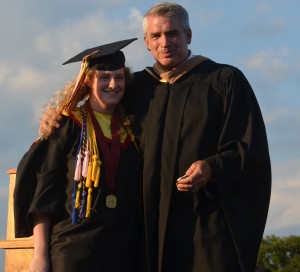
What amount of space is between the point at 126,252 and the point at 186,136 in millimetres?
909

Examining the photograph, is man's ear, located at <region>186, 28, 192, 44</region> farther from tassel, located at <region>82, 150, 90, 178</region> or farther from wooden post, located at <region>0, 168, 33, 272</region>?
wooden post, located at <region>0, 168, 33, 272</region>

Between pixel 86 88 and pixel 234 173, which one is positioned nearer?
pixel 234 173

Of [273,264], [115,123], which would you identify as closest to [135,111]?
[115,123]

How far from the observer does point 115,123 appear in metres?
6.05

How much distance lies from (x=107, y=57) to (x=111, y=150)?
0.70 metres

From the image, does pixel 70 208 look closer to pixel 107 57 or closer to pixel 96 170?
pixel 96 170

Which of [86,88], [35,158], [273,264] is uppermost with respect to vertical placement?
[86,88]

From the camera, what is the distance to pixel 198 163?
5.54 meters

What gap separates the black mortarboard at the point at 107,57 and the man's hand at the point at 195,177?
1.05m

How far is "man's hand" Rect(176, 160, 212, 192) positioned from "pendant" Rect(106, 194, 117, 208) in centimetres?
51

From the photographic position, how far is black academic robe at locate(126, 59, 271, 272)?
18.7 ft

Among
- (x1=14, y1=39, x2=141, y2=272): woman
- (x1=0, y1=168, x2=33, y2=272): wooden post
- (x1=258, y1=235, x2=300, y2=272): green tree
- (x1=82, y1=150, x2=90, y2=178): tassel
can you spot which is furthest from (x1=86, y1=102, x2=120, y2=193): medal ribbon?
(x1=258, y1=235, x2=300, y2=272): green tree

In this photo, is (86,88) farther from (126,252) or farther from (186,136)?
(126,252)

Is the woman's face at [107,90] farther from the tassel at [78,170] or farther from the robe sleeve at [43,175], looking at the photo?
the tassel at [78,170]
